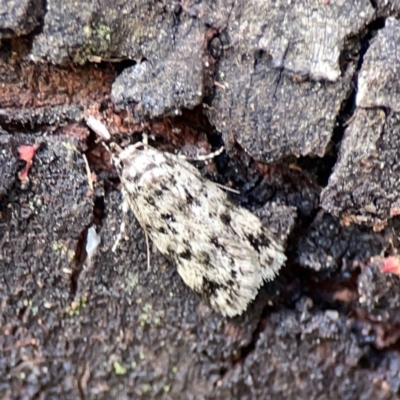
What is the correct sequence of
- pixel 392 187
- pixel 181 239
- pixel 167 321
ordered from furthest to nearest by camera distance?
pixel 181 239, pixel 167 321, pixel 392 187

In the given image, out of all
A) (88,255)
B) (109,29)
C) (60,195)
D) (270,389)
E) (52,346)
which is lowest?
(52,346)

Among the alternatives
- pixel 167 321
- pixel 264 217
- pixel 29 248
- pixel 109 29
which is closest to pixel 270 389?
pixel 167 321

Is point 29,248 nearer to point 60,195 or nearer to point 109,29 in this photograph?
point 60,195

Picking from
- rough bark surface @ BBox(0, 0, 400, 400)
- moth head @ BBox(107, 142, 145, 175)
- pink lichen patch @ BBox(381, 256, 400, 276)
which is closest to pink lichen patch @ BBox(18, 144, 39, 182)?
rough bark surface @ BBox(0, 0, 400, 400)

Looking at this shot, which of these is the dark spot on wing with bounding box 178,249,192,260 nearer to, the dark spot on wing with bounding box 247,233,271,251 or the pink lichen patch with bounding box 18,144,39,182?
the dark spot on wing with bounding box 247,233,271,251

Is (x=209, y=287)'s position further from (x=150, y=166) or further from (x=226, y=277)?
(x=150, y=166)

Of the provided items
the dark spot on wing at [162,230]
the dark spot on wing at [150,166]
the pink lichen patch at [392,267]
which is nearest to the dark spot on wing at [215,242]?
the dark spot on wing at [162,230]
